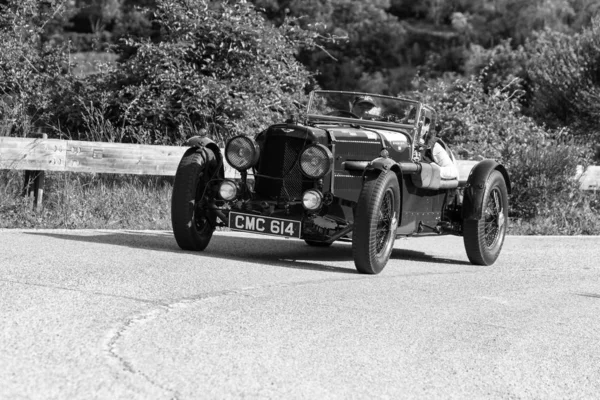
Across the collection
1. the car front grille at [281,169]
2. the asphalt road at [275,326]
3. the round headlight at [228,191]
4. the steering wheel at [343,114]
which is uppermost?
the steering wheel at [343,114]

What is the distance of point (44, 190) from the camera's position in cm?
1313

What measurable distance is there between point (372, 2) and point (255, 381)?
228ft

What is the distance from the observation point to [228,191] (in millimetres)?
9609

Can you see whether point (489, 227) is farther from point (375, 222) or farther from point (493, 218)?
point (375, 222)

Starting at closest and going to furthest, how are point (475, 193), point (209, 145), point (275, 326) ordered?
point (275, 326), point (209, 145), point (475, 193)

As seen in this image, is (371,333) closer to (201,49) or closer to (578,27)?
(201,49)

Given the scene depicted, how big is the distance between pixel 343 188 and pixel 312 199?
1.96 ft

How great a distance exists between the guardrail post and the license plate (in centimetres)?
391

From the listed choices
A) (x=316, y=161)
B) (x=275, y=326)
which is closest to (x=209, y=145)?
(x=316, y=161)

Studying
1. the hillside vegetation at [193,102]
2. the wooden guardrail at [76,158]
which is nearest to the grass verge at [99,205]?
the hillside vegetation at [193,102]

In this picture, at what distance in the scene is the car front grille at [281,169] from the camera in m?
9.70

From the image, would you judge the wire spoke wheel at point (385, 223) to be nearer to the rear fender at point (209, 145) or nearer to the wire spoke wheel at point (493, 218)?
the rear fender at point (209, 145)

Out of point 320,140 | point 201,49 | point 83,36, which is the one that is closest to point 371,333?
point 320,140

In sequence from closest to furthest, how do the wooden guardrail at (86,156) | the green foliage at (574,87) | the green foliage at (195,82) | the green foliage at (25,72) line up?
the wooden guardrail at (86,156) < the green foliage at (25,72) < the green foliage at (195,82) < the green foliage at (574,87)
